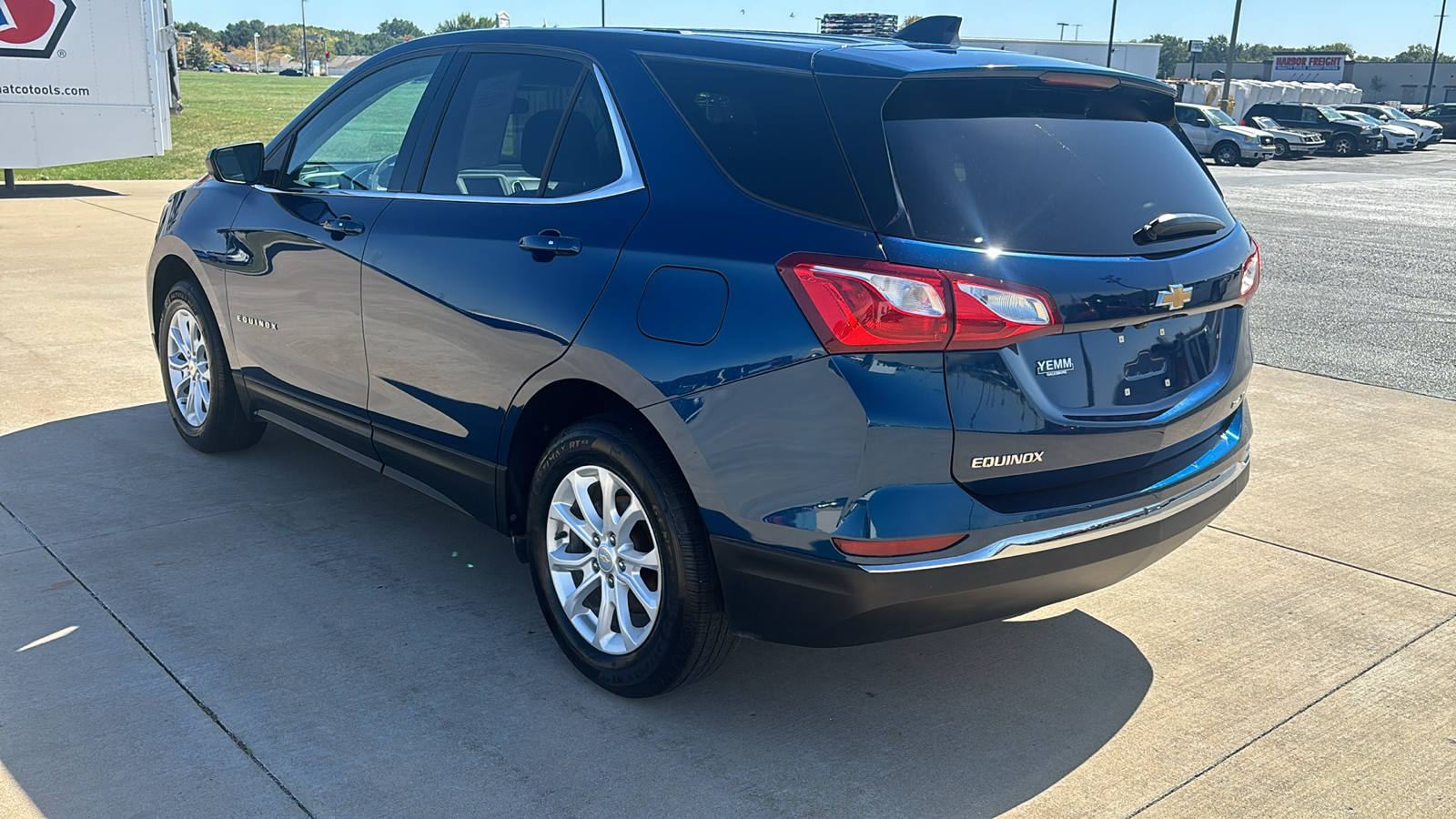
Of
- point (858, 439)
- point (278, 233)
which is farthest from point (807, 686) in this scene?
point (278, 233)

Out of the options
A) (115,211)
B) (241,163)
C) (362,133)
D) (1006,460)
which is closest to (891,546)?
(1006,460)

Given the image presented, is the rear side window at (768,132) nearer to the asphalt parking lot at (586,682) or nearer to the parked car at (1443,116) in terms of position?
the asphalt parking lot at (586,682)

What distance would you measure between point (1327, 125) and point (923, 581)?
43681mm

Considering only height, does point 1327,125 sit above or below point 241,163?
below

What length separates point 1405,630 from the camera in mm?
4016

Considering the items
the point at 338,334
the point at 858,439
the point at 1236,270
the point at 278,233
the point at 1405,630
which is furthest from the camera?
the point at 278,233

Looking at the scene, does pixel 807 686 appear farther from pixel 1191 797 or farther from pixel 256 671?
pixel 256 671

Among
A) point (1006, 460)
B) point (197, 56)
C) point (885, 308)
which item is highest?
point (197, 56)

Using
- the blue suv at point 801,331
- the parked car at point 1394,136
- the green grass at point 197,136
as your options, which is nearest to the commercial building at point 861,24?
the blue suv at point 801,331

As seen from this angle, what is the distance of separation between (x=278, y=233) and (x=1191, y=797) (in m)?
3.58

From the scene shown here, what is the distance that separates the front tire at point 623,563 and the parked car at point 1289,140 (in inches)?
1504

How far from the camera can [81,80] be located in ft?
50.8

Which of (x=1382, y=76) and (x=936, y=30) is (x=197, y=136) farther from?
(x=1382, y=76)

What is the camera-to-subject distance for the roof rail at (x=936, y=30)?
13.2 ft
